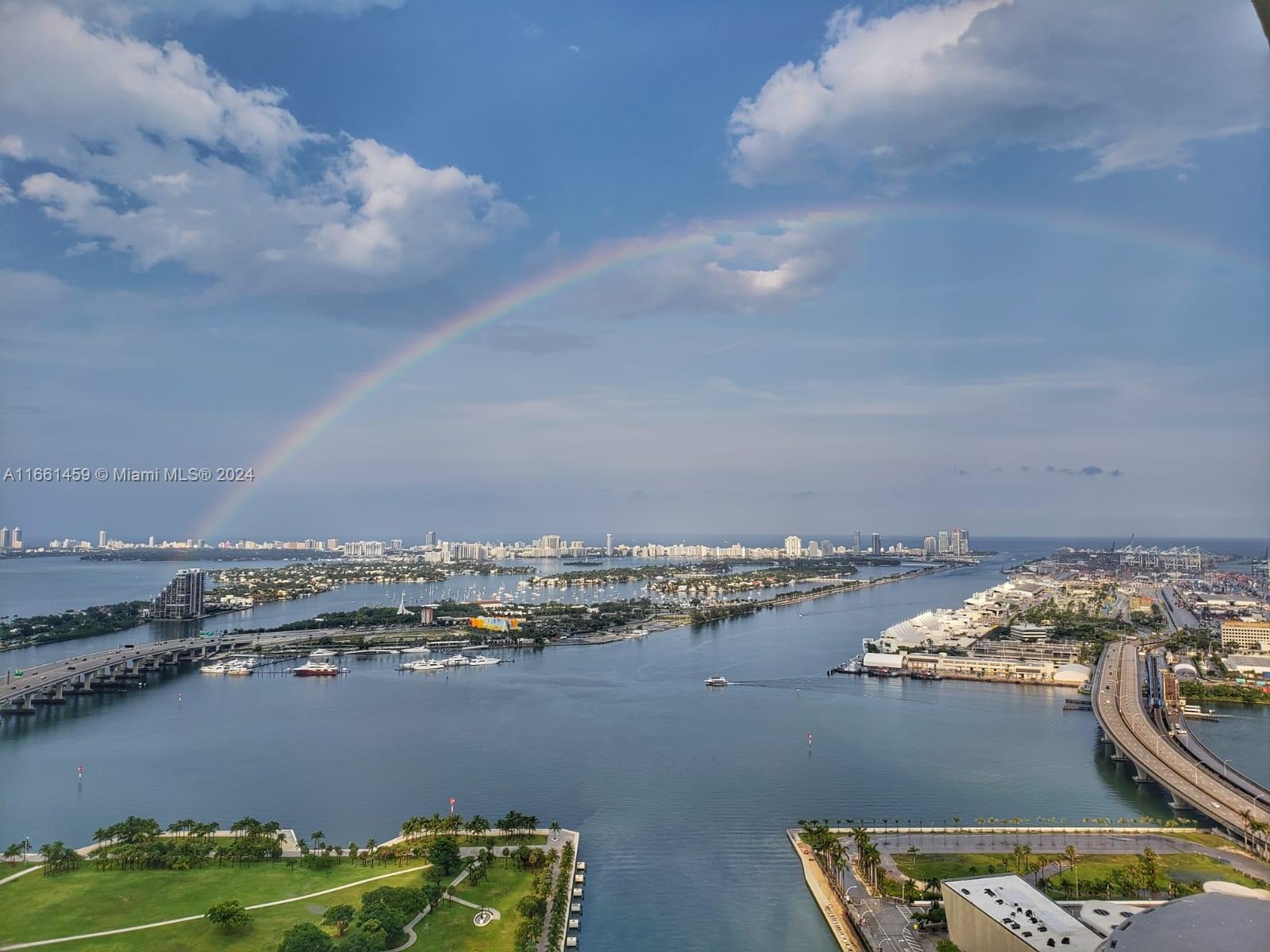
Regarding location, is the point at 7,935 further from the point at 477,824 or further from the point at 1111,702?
the point at 1111,702

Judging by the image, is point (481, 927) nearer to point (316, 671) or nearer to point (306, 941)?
point (306, 941)

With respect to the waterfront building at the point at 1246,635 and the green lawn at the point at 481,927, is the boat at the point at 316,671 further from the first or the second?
the waterfront building at the point at 1246,635

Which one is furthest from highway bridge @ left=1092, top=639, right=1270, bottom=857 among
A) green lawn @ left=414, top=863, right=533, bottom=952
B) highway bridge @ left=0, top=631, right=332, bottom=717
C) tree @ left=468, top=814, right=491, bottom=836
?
highway bridge @ left=0, top=631, right=332, bottom=717

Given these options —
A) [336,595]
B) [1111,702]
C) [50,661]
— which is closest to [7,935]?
[1111,702]

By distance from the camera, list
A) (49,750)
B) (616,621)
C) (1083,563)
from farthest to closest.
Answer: (1083,563) < (616,621) < (49,750)

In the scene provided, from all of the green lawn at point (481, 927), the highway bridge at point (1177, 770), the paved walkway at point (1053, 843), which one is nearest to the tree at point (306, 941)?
the green lawn at point (481, 927)

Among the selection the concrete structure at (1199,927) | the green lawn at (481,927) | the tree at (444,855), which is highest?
the concrete structure at (1199,927)
